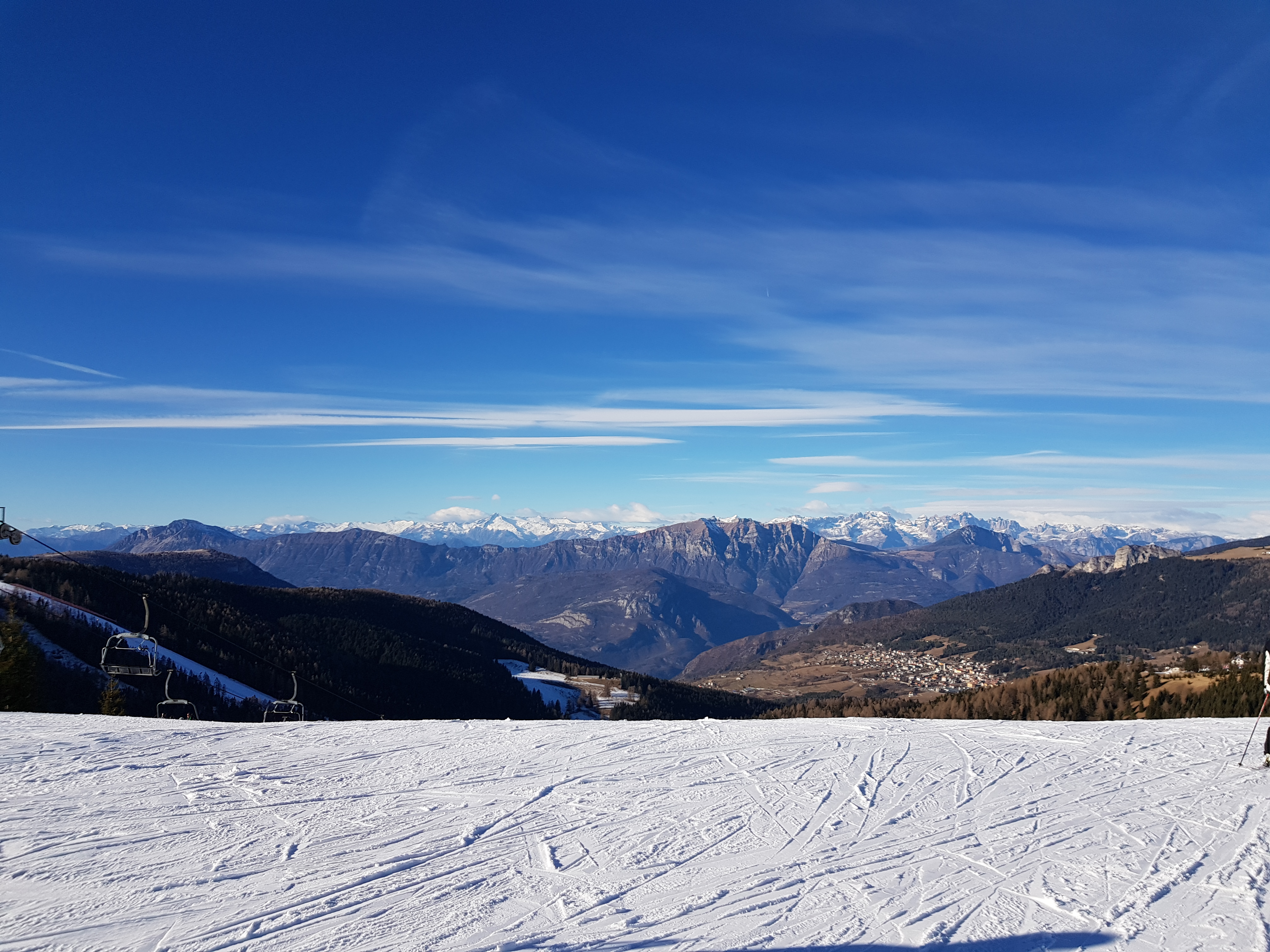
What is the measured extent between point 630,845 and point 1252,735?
11593mm

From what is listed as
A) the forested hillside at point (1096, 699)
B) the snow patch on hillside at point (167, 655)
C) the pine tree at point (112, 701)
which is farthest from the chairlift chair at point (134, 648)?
the snow patch on hillside at point (167, 655)

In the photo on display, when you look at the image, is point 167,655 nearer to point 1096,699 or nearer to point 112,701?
point 112,701

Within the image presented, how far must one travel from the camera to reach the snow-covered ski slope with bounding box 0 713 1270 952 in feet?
20.1

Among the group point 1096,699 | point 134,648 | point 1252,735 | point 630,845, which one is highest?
point 1252,735

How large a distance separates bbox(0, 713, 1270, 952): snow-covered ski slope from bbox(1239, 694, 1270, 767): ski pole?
0.20 metres

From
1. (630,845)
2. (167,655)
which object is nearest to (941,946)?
(630,845)

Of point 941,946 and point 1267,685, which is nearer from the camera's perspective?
point 941,946

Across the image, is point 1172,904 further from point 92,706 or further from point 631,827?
point 92,706

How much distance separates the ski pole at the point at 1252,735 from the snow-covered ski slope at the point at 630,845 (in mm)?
201

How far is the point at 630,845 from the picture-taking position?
26.7 ft

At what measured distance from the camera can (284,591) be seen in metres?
150

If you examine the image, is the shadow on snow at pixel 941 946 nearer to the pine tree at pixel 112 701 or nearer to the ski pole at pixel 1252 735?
the ski pole at pixel 1252 735

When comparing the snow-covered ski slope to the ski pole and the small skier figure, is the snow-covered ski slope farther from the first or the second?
the small skier figure

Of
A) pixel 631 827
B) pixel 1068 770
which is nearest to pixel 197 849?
pixel 631 827
